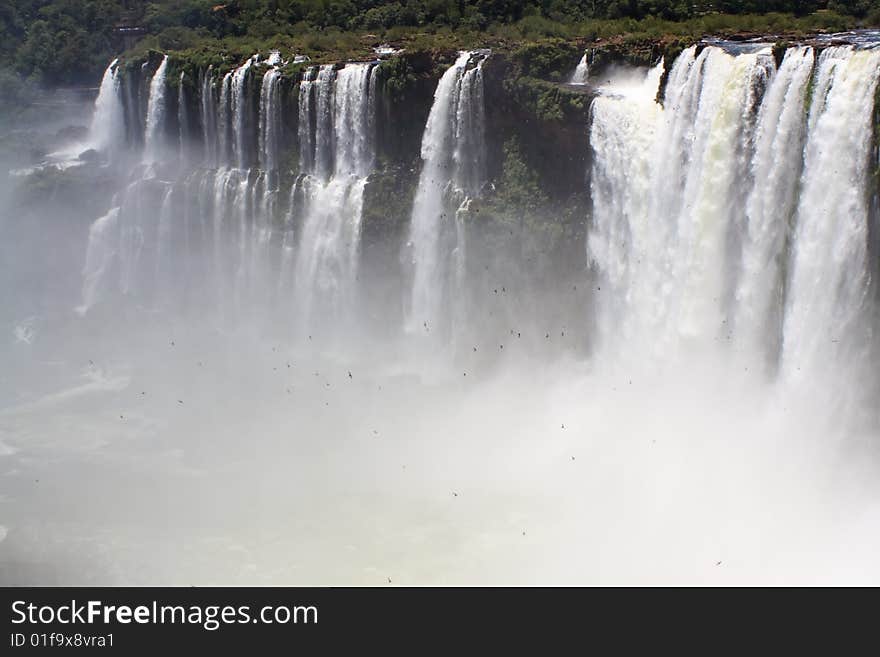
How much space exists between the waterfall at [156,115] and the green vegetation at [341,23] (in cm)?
137

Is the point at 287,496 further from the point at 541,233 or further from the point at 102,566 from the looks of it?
the point at 541,233

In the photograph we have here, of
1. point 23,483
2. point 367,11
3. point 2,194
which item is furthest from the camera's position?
point 367,11

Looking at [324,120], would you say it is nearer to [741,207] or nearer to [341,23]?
[341,23]

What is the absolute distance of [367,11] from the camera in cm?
4316

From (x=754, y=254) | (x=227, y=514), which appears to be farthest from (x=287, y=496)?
(x=754, y=254)

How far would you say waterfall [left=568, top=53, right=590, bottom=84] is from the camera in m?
28.9

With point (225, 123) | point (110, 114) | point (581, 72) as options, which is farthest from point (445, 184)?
point (110, 114)

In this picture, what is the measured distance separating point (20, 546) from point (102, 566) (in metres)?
2.19

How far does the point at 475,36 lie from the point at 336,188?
6.89m

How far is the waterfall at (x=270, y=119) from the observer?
33.7 m

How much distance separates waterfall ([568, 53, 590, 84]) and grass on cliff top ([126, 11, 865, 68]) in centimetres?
136

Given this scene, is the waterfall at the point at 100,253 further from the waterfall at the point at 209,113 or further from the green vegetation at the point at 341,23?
the green vegetation at the point at 341,23

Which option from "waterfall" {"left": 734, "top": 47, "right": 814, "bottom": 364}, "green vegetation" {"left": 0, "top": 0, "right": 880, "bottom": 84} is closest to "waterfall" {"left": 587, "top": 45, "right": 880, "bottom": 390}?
"waterfall" {"left": 734, "top": 47, "right": 814, "bottom": 364}

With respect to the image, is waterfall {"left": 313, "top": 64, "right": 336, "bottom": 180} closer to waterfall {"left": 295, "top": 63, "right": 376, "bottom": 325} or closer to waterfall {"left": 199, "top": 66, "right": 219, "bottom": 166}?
waterfall {"left": 295, "top": 63, "right": 376, "bottom": 325}
